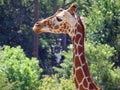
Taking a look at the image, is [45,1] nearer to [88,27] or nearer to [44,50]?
[44,50]

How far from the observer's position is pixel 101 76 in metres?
14.7

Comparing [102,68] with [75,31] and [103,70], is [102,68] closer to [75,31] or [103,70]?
[103,70]

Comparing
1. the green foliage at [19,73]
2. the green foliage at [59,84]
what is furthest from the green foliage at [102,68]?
the green foliage at [19,73]

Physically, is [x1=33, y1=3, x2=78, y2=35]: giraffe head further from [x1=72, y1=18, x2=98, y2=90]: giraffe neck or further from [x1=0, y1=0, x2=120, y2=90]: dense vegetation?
[x1=0, y1=0, x2=120, y2=90]: dense vegetation

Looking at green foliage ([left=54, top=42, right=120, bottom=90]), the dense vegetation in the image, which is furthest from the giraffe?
green foliage ([left=54, top=42, right=120, bottom=90])

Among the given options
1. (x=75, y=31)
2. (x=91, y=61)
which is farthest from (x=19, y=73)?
(x=75, y=31)

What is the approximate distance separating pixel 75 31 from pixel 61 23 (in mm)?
264

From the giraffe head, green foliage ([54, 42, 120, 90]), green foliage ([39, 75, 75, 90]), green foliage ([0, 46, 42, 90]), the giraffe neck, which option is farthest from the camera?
green foliage ([0, 46, 42, 90])

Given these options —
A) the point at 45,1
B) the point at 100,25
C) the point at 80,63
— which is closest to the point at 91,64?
the point at 100,25

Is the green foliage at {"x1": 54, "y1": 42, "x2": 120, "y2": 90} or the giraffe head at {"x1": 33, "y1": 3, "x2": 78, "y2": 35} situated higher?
the green foliage at {"x1": 54, "y1": 42, "x2": 120, "y2": 90}

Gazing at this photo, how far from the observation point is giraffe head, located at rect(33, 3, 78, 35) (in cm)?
748

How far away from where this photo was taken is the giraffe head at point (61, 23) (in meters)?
7.48

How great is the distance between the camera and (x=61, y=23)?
25.0ft

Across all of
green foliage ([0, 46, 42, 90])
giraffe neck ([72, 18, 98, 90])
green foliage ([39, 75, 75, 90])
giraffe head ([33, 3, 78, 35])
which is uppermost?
green foliage ([0, 46, 42, 90])
